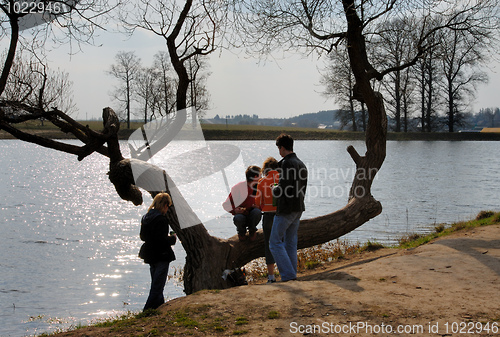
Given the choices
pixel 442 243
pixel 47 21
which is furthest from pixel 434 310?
pixel 47 21

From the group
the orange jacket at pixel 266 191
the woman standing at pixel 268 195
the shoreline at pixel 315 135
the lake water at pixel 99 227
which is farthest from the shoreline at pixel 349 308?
the shoreline at pixel 315 135

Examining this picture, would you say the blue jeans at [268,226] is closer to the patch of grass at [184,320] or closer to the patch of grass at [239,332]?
the patch of grass at [184,320]

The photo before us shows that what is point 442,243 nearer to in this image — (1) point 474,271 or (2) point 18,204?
(1) point 474,271

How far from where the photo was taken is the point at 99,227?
19.6 meters

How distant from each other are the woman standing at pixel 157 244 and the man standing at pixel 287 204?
162 centimetres

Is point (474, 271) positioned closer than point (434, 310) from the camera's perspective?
No

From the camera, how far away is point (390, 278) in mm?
7258

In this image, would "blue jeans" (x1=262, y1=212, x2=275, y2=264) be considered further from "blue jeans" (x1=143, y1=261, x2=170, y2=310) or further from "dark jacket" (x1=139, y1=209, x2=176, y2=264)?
"blue jeans" (x1=143, y1=261, x2=170, y2=310)

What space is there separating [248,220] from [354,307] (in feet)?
10.2

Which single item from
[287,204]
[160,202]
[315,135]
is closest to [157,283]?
[160,202]

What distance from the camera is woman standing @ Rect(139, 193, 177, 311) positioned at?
6746 millimetres

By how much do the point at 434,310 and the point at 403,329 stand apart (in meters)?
0.70

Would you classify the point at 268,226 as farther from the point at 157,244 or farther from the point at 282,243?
the point at 157,244

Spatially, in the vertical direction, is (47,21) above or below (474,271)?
above
